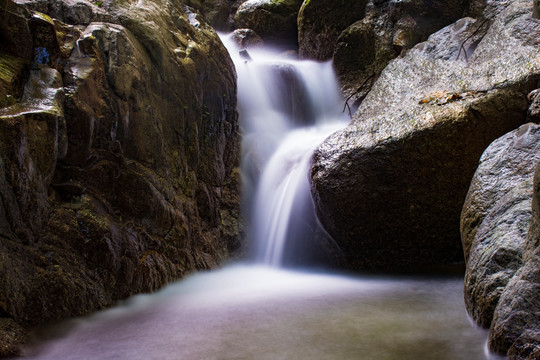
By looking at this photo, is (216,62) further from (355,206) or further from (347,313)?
(347,313)

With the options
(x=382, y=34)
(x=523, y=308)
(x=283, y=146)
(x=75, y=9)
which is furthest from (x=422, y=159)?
(x=382, y=34)

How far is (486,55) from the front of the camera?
619 centimetres

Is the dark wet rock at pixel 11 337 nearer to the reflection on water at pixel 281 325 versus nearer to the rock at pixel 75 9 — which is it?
the reflection on water at pixel 281 325

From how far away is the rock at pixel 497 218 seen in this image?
114 inches

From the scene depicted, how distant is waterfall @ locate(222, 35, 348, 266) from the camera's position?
630 cm

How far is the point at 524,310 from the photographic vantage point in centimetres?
235

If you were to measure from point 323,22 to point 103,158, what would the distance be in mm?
8257

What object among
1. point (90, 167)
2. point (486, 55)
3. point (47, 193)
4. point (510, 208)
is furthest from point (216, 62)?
point (510, 208)

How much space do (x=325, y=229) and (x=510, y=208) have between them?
306 cm

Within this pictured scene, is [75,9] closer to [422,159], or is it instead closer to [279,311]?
[279,311]

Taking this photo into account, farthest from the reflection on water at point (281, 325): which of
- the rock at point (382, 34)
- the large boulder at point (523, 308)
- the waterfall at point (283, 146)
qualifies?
the rock at point (382, 34)

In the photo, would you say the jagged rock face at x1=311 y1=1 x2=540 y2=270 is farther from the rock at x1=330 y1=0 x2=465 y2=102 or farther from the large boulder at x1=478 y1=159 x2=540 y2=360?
the rock at x1=330 y1=0 x2=465 y2=102

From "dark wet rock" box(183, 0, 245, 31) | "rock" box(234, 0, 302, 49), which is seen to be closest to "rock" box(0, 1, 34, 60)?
A: "rock" box(234, 0, 302, 49)

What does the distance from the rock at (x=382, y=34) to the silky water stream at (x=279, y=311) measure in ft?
10.1
